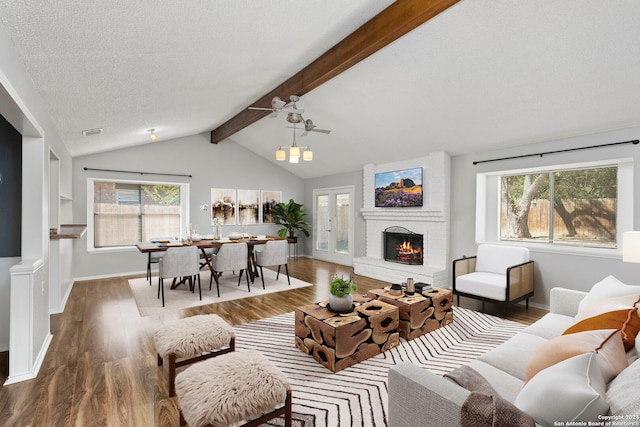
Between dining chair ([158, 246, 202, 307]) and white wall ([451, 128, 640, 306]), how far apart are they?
4.17 meters

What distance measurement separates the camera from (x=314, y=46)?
311 cm

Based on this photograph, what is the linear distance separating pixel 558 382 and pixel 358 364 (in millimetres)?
1762

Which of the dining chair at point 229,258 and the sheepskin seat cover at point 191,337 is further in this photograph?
the dining chair at point 229,258

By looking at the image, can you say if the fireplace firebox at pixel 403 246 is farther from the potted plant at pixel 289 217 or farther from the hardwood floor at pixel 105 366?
the potted plant at pixel 289 217

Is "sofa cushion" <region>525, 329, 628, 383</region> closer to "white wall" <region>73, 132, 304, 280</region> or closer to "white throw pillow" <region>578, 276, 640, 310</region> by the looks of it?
"white throw pillow" <region>578, 276, 640, 310</region>

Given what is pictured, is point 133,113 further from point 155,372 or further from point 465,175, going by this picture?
point 465,175

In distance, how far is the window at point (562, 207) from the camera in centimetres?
377

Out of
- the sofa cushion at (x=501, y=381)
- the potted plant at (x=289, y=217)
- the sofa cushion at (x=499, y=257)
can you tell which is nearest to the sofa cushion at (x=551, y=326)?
the sofa cushion at (x=501, y=381)

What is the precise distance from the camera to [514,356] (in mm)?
1814

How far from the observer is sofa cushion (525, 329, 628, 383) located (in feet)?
3.81

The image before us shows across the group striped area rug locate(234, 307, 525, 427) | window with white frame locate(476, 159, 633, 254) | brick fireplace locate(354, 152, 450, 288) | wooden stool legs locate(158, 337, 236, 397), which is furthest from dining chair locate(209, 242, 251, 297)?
window with white frame locate(476, 159, 633, 254)

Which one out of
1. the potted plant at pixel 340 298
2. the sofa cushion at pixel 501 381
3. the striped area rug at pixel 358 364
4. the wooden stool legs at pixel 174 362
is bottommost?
the striped area rug at pixel 358 364

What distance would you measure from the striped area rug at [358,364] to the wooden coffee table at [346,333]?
0.23 ft

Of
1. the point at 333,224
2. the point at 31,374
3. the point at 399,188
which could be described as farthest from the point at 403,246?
the point at 31,374
